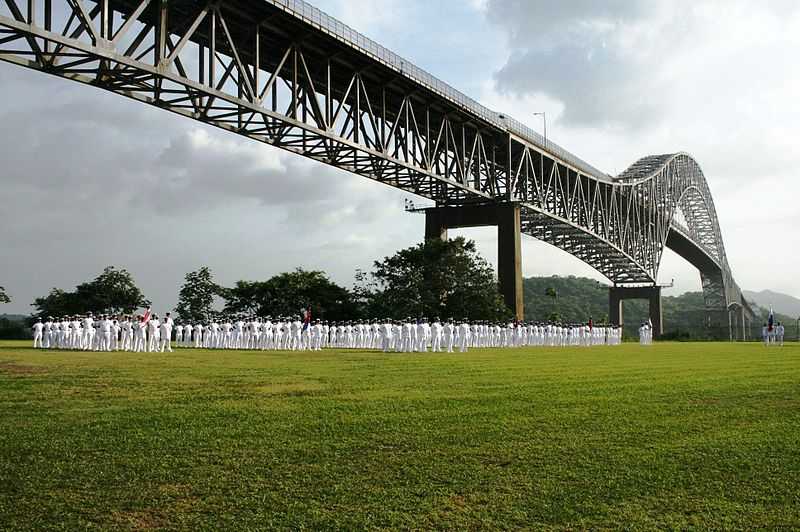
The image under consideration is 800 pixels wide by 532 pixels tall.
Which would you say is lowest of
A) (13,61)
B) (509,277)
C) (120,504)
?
(120,504)

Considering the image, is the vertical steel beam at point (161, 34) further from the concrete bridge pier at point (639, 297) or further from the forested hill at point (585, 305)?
the forested hill at point (585, 305)

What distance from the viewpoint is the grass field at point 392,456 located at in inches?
237

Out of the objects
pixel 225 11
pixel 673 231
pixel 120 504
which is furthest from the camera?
pixel 673 231

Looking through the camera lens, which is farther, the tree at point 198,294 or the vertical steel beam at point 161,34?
the tree at point 198,294

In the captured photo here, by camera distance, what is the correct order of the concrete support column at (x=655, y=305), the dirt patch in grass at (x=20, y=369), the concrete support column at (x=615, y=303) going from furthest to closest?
the concrete support column at (x=615, y=303), the concrete support column at (x=655, y=305), the dirt patch in grass at (x=20, y=369)

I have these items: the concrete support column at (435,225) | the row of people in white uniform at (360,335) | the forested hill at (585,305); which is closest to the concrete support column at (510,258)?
the concrete support column at (435,225)

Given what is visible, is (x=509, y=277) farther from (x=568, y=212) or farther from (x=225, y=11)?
(x=225, y=11)

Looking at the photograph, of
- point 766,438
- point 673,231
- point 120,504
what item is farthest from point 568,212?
point 120,504

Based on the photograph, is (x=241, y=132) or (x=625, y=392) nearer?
(x=625, y=392)

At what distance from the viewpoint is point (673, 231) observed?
102000 millimetres

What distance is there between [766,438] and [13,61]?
21618 millimetres

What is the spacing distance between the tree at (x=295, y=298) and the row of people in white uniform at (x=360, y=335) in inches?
439

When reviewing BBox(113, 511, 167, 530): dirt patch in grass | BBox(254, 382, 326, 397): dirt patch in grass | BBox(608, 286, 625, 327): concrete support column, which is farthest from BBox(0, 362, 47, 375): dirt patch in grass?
BBox(608, 286, 625, 327): concrete support column

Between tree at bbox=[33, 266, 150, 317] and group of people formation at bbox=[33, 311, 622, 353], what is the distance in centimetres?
1609
